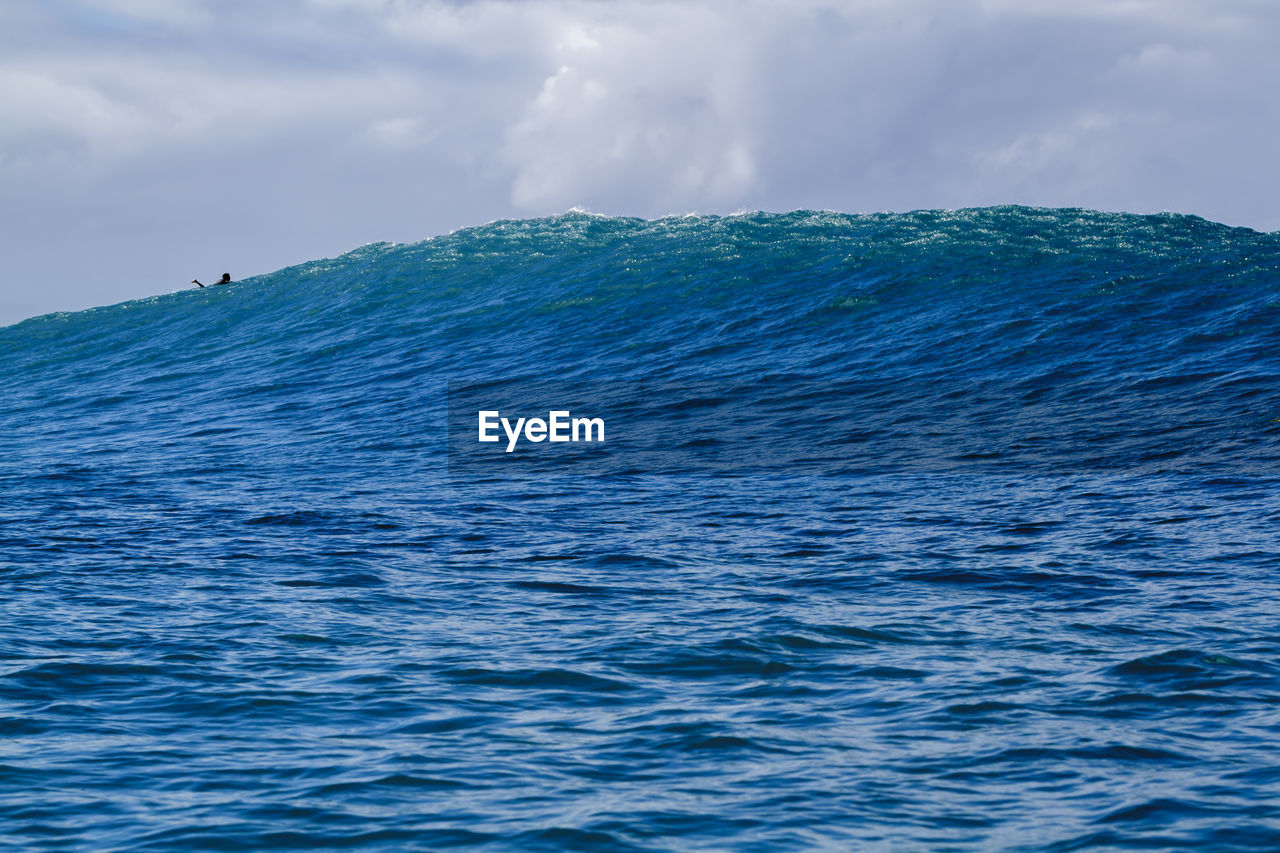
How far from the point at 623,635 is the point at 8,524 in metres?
13.0

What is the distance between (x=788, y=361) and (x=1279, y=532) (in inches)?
761

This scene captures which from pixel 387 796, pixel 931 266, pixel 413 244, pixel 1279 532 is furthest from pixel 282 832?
pixel 413 244

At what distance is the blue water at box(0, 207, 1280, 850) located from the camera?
28.3ft

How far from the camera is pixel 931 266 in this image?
1727 inches

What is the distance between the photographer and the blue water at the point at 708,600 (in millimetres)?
8617

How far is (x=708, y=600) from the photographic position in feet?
46.7

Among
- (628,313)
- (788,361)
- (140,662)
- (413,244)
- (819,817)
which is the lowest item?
(819,817)

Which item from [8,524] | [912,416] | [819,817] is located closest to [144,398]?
[8,524]

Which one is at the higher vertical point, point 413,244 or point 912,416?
point 413,244

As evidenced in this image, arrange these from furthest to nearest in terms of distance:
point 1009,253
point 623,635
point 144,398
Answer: point 1009,253 → point 144,398 → point 623,635

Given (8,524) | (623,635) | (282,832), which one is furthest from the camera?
(8,524)

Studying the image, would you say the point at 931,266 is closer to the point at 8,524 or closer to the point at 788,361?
the point at 788,361

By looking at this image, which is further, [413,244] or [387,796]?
[413,244]

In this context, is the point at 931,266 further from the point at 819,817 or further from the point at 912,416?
the point at 819,817
